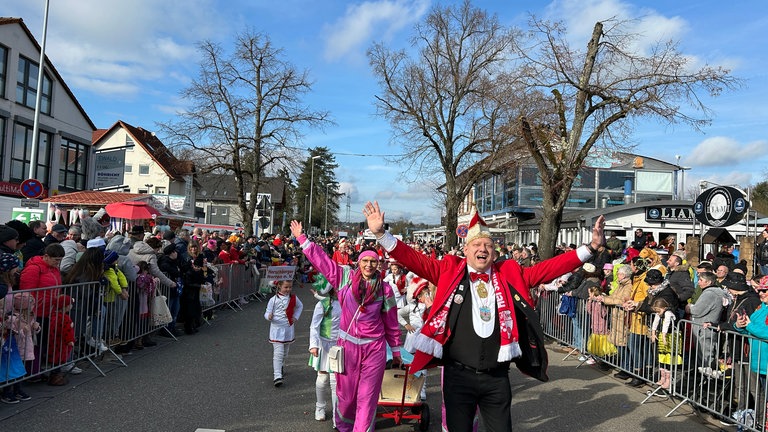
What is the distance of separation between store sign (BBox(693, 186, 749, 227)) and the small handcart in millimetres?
9460

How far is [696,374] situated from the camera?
6.86m

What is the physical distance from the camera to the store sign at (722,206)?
12.4m

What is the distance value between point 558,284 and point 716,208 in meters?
4.58

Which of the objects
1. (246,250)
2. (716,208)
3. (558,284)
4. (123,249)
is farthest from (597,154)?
(123,249)

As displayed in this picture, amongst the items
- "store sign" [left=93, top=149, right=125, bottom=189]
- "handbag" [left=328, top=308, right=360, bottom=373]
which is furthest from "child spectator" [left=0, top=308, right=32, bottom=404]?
"store sign" [left=93, top=149, right=125, bottom=189]

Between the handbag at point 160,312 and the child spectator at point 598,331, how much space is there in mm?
7025

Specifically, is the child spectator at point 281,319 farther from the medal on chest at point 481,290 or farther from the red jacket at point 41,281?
the medal on chest at point 481,290

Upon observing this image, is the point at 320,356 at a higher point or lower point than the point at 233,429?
higher

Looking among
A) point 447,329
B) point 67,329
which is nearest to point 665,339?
point 447,329

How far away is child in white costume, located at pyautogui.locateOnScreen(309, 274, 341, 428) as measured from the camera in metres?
6.02

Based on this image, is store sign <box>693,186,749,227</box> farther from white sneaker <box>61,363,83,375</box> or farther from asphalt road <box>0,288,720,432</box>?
white sneaker <box>61,363,83,375</box>

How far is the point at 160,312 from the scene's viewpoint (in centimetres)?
997

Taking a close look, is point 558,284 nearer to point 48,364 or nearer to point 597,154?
point 597,154

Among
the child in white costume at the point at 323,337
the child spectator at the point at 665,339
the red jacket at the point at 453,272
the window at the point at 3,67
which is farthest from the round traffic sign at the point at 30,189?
the child spectator at the point at 665,339
